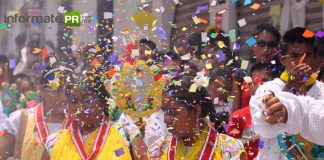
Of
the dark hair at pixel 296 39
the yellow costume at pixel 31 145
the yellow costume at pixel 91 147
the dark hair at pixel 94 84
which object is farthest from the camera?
the yellow costume at pixel 31 145

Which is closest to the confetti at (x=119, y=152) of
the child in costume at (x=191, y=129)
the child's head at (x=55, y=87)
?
the child in costume at (x=191, y=129)

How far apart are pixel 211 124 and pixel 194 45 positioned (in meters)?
1.42

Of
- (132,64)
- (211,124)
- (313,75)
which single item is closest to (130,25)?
(132,64)

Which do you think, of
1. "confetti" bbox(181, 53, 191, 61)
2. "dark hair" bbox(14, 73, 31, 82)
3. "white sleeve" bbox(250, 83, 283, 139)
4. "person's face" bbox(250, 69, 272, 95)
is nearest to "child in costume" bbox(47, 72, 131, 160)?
"confetti" bbox(181, 53, 191, 61)

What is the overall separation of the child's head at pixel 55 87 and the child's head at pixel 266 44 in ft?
4.42

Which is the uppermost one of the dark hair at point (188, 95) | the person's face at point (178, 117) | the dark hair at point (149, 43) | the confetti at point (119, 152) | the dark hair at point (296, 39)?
the dark hair at point (149, 43)

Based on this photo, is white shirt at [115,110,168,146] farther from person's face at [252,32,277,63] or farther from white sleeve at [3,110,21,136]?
person's face at [252,32,277,63]

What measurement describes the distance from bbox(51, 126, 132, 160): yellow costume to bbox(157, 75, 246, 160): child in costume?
17.0 inches

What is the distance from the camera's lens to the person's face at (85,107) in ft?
15.6

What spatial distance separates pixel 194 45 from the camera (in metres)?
5.73

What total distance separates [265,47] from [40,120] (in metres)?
1.68

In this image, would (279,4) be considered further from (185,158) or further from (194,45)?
(185,158)

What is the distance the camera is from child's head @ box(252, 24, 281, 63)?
522 cm

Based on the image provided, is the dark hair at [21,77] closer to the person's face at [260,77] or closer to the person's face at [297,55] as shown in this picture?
the person's face at [260,77]
